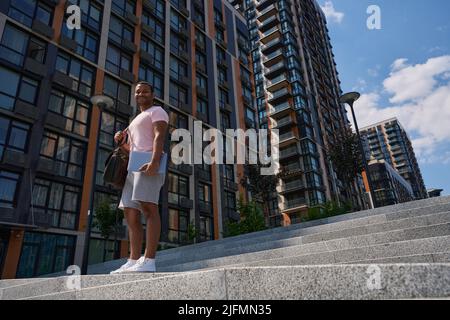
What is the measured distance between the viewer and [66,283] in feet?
10.1

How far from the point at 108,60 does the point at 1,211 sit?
11917 millimetres

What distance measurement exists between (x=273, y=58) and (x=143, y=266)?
48.8m

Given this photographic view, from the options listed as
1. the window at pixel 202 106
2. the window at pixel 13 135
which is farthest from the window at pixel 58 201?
the window at pixel 202 106

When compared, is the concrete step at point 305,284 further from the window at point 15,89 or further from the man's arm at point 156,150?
the window at point 15,89

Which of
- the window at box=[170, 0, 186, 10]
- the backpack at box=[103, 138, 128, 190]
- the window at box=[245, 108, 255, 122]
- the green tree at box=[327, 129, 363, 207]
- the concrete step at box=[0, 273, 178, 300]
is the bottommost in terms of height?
the concrete step at box=[0, 273, 178, 300]

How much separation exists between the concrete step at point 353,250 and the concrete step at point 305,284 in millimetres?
1814

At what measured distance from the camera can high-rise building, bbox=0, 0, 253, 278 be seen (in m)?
14.9

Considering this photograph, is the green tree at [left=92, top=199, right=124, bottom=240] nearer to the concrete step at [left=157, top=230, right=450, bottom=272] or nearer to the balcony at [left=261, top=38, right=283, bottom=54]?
the concrete step at [left=157, top=230, right=450, bottom=272]

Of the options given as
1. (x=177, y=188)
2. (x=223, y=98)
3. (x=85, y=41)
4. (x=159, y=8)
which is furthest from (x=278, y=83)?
(x=85, y=41)

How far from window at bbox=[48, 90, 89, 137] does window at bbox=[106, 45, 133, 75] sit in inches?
154

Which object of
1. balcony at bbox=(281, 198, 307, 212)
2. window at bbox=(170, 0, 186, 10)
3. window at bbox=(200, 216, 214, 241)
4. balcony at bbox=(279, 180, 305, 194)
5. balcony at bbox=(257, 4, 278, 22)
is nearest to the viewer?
window at bbox=(200, 216, 214, 241)

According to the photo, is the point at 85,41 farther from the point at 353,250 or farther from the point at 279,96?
the point at 279,96

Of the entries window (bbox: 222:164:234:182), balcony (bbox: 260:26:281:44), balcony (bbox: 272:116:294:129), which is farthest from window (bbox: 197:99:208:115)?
balcony (bbox: 260:26:281:44)
